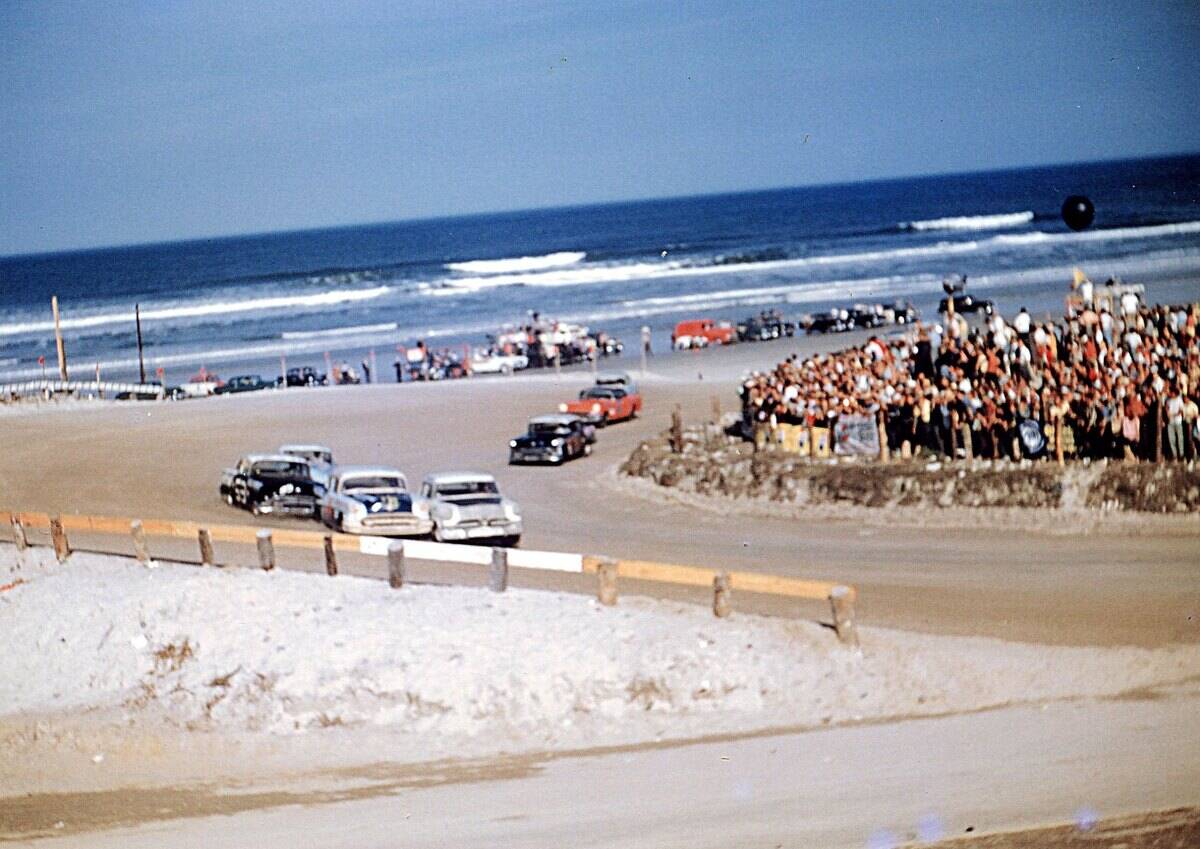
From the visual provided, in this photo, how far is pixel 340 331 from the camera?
64.2 metres

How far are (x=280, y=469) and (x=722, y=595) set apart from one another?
459 inches

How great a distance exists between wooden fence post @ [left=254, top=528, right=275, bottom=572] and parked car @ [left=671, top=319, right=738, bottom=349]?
3623cm

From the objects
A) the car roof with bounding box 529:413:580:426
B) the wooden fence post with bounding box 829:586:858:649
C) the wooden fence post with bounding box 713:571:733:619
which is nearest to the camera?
the wooden fence post with bounding box 829:586:858:649

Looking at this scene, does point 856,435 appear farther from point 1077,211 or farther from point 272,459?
point 272,459

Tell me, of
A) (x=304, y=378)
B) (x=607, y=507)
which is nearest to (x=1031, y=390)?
(x=607, y=507)

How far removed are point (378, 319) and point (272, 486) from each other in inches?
1815

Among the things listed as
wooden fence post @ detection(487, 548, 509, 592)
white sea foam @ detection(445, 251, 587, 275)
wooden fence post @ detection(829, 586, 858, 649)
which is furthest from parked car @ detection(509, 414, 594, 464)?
white sea foam @ detection(445, 251, 587, 275)

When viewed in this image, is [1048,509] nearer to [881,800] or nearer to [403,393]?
[881,800]

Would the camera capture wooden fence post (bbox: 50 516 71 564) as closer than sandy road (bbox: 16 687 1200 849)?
No

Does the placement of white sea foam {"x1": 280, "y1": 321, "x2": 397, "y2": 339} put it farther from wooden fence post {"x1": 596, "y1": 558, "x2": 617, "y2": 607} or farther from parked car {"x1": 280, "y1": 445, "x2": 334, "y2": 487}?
wooden fence post {"x1": 596, "y1": 558, "x2": 617, "y2": 607}

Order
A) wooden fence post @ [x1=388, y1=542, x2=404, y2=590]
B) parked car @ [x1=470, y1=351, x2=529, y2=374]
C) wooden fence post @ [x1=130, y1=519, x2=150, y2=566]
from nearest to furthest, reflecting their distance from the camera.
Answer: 1. wooden fence post @ [x1=388, y1=542, x2=404, y2=590]
2. wooden fence post @ [x1=130, y1=519, x2=150, y2=566]
3. parked car @ [x1=470, y1=351, x2=529, y2=374]

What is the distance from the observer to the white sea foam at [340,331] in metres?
62.7

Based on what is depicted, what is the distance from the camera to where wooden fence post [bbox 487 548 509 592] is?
17141 millimetres

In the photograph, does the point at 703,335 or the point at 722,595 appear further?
the point at 703,335
